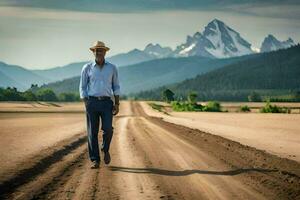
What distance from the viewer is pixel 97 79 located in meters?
13.0

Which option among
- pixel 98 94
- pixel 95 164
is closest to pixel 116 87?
pixel 98 94

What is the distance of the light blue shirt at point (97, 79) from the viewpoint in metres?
13.0

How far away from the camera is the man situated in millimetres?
12922

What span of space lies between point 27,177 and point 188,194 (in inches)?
142

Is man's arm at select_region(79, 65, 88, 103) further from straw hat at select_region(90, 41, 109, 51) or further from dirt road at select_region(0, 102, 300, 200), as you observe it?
dirt road at select_region(0, 102, 300, 200)

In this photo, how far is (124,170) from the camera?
1225 cm

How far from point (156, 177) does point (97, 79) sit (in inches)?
118

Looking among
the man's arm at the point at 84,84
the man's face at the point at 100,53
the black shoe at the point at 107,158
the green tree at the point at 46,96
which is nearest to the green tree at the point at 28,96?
the green tree at the point at 46,96

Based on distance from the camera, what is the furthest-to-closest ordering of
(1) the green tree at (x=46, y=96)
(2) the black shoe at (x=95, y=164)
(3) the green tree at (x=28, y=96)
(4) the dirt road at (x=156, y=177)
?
1. (1) the green tree at (x=46, y=96)
2. (3) the green tree at (x=28, y=96)
3. (2) the black shoe at (x=95, y=164)
4. (4) the dirt road at (x=156, y=177)

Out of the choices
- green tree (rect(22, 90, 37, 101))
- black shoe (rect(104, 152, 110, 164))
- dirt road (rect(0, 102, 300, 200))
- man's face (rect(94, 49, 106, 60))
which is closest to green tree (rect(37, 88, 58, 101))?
green tree (rect(22, 90, 37, 101))

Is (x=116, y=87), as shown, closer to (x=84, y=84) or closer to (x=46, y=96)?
(x=84, y=84)

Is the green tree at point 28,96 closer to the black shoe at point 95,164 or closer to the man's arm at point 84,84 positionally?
the man's arm at point 84,84

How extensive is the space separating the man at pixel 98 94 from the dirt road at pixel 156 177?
0.67m

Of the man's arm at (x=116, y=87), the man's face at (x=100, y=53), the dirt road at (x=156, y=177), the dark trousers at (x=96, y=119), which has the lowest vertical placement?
the dirt road at (x=156, y=177)
